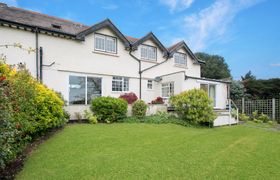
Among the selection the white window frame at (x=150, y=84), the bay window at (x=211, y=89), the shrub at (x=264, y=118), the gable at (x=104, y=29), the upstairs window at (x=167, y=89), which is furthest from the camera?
the bay window at (x=211, y=89)

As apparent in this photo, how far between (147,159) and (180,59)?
16620 mm

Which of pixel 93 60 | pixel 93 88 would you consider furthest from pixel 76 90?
pixel 93 60

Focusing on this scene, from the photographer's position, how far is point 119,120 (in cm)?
1255

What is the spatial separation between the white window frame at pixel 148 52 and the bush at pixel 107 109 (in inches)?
281

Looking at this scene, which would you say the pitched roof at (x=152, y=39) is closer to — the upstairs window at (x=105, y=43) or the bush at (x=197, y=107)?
the upstairs window at (x=105, y=43)

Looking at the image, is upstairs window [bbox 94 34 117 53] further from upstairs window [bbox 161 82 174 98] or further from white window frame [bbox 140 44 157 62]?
upstairs window [bbox 161 82 174 98]

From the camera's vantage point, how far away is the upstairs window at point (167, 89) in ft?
55.6

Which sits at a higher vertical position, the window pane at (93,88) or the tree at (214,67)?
the tree at (214,67)

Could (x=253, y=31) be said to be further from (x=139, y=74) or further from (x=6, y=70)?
(x=6, y=70)

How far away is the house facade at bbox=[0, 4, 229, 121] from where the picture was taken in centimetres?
1238

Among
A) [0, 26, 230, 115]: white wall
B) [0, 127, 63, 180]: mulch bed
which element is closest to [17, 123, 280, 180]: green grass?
[0, 127, 63, 180]: mulch bed

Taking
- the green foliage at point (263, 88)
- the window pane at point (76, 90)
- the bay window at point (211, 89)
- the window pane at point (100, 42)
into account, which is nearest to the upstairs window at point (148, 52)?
the window pane at point (100, 42)

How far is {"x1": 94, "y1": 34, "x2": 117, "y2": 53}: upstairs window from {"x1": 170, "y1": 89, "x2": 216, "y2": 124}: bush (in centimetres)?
714

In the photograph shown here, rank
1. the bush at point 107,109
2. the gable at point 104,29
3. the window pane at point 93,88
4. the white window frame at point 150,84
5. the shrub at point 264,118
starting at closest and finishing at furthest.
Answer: the bush at point 107,109, the gable at point 104,29, the window pane at point 93,88, the shrub at point 264,118, the white window frame at point 150,84
